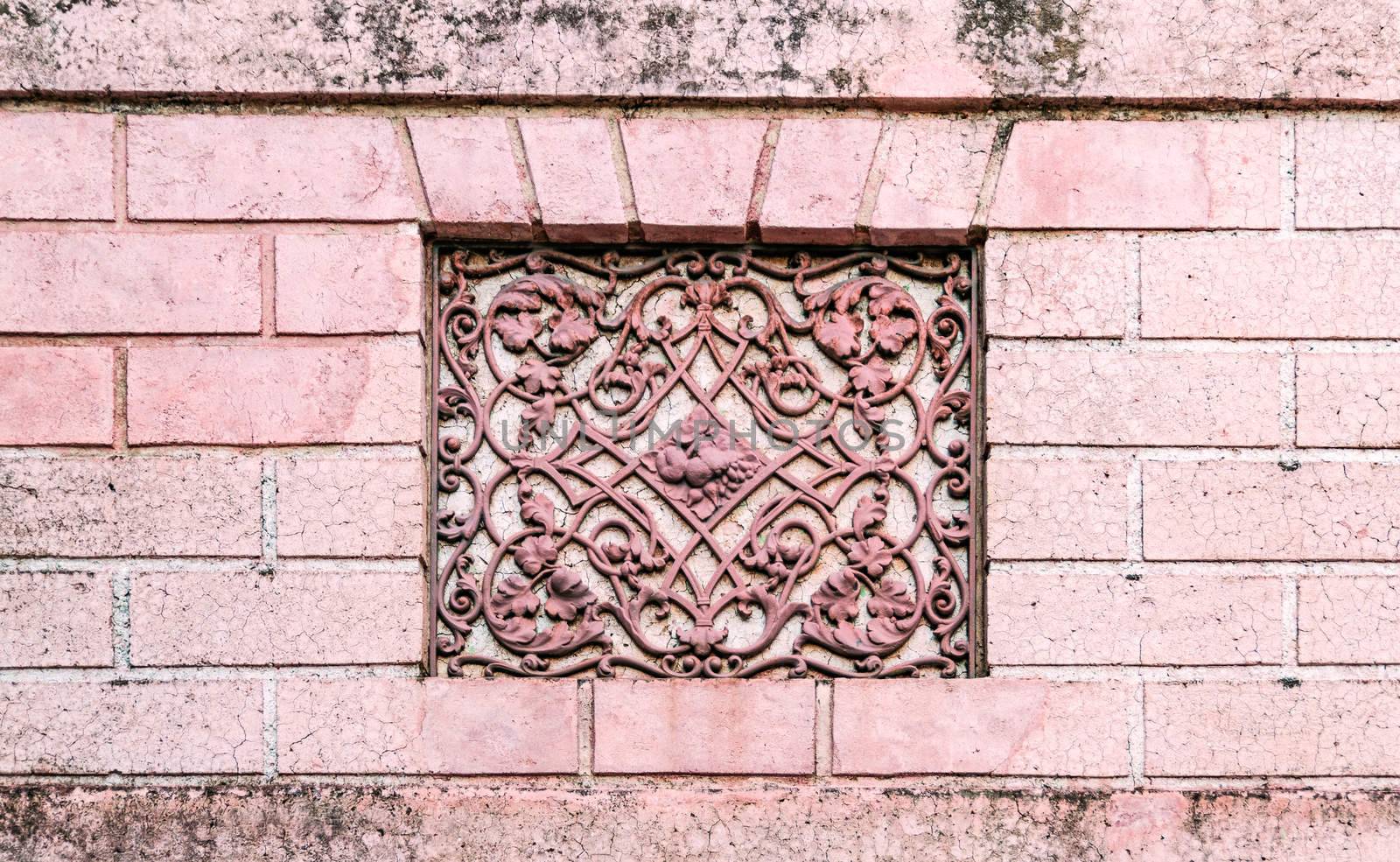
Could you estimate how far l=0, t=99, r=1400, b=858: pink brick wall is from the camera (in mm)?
4219

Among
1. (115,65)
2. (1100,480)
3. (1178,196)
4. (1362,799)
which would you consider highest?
(115,65)

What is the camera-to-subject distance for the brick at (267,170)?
438 centimetres

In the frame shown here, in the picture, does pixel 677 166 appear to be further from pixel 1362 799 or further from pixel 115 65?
pixel 1362 799

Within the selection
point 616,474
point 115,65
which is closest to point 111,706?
point 616,474

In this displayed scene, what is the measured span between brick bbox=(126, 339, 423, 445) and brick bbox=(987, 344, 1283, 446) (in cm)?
164

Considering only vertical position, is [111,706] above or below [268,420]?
below

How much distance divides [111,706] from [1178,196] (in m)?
3.22

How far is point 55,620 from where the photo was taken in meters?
4.25

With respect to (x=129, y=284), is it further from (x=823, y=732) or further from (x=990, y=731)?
(x=990, y=731)

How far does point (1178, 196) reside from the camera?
4.39 metres

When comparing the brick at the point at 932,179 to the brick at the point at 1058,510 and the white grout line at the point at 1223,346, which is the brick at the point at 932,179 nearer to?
the white grout line at the point at 1223,346

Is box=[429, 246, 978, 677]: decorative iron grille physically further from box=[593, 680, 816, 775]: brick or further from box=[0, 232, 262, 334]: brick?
box=[0, 232, 262, 334]: brick

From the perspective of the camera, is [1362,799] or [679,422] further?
[679,422]

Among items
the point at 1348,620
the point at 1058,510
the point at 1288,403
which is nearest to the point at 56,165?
the point at 1058,510
